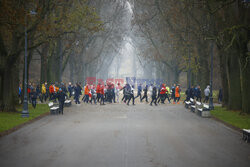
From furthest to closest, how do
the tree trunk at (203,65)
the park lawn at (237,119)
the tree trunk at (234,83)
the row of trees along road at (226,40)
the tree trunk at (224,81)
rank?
the tree trunk at (203,65) → the tree trunk at (224,81) → the tree trunk at (234,83) → the row of trees along road at (226,40) → the park lawn at (237,119)

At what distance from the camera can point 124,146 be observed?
1195 cm

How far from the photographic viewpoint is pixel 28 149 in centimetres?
1141

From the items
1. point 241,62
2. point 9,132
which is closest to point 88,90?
point 241,62

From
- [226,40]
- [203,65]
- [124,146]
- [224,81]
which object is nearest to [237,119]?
[226,40]

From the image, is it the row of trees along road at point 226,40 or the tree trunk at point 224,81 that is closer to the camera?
the row of trees along road at point 226,40

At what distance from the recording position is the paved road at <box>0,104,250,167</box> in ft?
31.4

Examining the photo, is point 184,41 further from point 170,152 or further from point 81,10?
point 170,152

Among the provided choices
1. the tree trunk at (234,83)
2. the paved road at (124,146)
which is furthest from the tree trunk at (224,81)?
the paved road at (124,146)

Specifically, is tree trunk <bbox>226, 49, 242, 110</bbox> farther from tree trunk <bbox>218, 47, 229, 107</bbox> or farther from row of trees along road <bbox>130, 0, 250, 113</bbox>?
tree trunk <bbox>218, 47, 229, 107</bbox>

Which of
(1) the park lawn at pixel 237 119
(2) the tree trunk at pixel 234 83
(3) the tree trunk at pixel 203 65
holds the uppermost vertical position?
(3) the tree trunk at pixel 203 65

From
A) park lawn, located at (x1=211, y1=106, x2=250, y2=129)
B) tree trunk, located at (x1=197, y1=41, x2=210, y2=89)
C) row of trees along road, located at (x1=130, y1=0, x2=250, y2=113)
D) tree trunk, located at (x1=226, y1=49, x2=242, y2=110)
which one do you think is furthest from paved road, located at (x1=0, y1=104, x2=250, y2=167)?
tree trunk, located at (x1=197, y1=41, x2=210, y2=89)

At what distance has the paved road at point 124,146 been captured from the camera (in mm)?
9562

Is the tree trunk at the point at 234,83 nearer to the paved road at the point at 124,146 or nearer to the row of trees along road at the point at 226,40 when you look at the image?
the row of trees along road at the point at 226,40

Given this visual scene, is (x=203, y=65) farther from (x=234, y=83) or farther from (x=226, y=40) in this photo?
(x=226, y=40)
